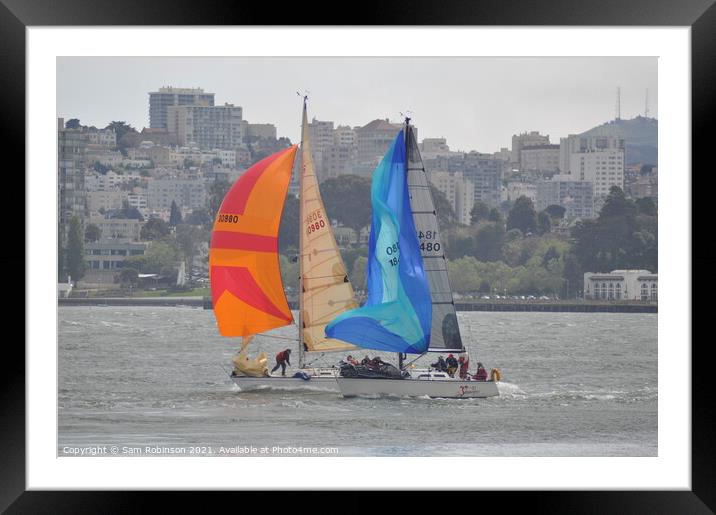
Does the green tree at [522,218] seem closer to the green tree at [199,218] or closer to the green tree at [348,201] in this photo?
the green tree at [348,201]

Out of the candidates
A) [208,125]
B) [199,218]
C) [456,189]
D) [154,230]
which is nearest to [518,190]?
[456,189]

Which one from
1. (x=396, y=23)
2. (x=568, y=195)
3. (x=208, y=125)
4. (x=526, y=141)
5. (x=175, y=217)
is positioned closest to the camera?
(x=396, y=23)

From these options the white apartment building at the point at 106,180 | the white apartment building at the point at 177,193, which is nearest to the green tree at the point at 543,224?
the white apartment building at the point at 177,193

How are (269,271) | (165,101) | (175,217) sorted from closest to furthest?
(269,271) → (175,217) → (165,101)

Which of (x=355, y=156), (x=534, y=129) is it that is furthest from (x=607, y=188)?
(x=355, y=156)

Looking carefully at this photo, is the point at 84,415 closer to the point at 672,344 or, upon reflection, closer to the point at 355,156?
the point at 672,344

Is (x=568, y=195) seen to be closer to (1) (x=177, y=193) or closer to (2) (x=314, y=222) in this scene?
(1) (x=177, y=193)

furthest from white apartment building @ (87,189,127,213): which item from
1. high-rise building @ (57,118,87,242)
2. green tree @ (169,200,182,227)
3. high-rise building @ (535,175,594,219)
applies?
high-rise building @ (535,175,594,219)
